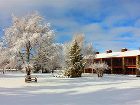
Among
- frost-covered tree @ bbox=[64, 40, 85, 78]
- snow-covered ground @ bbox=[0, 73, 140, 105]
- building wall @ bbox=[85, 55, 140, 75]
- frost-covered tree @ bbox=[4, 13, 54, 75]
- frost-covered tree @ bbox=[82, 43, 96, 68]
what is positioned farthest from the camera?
building wall @ bbox=[85, 55, 140, 75]

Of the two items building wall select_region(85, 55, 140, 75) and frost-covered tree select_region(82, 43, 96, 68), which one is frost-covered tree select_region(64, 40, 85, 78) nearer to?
frost-covered tree select_region(82, 43, 96, 68)

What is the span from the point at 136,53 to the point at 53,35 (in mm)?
47557

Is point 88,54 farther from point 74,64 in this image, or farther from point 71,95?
point 71,95

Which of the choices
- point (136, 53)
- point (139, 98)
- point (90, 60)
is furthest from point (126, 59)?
point (139, 98)

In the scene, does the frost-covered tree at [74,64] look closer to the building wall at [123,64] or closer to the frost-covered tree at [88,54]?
the frost-covered tree at [88,54]

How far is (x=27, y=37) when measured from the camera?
4684cm

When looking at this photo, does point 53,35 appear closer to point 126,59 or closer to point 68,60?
point 68,60

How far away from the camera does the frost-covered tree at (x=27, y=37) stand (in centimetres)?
4659

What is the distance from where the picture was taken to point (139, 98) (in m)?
24.6

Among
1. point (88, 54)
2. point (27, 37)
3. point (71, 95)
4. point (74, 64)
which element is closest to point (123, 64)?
point (88, 54)

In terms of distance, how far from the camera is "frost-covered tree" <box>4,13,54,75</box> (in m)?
46.6

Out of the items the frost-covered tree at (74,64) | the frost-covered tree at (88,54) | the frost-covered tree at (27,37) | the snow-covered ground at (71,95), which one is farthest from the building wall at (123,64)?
the snow-covered ground at (71,95)

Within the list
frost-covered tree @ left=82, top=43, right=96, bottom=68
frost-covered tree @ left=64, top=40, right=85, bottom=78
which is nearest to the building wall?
frost-covered tree @ left=82, top=43, right=96, bottom=68

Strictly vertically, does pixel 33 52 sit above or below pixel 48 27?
below
